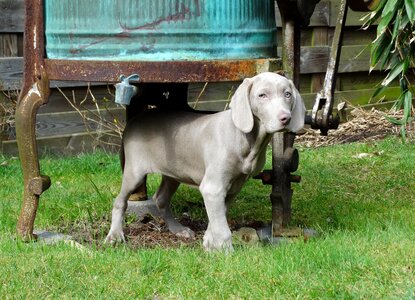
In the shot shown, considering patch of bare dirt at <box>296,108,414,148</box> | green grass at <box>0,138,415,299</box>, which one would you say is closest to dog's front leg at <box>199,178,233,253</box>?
green grass at <box>0,138,415,299</box>

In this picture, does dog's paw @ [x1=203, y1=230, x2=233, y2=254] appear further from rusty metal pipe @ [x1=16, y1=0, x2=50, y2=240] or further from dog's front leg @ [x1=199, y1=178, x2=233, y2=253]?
rusty metal pipe @ [x1=16, y1=0, x2=50, y2=240]

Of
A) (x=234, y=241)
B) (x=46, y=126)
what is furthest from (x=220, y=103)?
(x=234, y=241)

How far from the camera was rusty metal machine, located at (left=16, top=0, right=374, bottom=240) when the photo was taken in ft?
13.2

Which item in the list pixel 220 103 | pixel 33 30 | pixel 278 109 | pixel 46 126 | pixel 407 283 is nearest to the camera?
pixel 407 283

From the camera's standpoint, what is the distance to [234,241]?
454 cm

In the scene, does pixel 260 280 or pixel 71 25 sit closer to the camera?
pixel 260 280

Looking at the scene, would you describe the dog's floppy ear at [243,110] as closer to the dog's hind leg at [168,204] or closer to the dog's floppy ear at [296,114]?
the dog's floppy ear at [296,114]

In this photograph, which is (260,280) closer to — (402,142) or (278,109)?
(278,109)

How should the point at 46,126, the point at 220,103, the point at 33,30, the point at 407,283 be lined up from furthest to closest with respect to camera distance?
the point at 220,103, the point at 46,126, the point at 33,30, the point at 407,283

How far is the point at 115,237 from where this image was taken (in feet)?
15.0

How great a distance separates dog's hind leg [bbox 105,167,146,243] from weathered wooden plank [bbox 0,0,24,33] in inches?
125

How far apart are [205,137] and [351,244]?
85 centimetres

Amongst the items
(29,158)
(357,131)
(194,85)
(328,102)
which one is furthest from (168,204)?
(357,131)

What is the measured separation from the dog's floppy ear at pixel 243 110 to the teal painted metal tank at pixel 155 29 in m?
0.16
